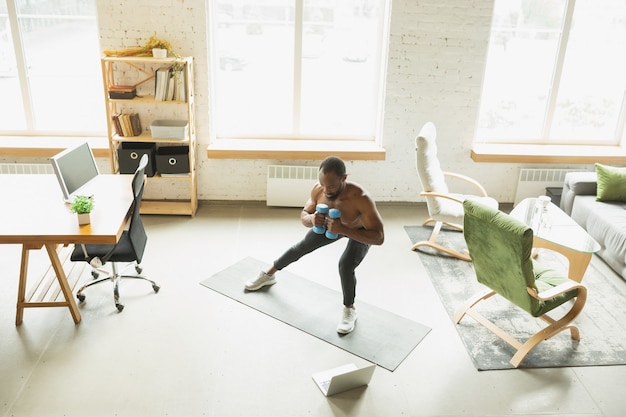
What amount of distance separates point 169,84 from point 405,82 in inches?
92.6

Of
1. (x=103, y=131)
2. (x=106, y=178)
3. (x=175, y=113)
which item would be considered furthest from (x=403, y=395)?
(x=103, y=131)

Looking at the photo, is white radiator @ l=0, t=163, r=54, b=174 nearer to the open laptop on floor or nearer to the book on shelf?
the book on shelf

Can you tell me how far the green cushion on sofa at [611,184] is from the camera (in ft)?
17.4

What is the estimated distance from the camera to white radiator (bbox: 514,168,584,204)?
613 cm

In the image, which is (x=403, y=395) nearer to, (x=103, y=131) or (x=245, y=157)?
(x=245, y=157)

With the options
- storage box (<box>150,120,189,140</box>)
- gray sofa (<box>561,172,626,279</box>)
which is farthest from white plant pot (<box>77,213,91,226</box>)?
gray sofa (<box>561,172,626,279</box>)

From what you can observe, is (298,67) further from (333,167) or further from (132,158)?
(333,167)

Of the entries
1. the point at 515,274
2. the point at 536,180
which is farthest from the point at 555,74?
the point at 515,274

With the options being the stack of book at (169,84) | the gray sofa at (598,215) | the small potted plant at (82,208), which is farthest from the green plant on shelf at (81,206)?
the gray sofa at (598,215)

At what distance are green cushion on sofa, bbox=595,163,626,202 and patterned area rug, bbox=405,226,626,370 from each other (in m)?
0.64

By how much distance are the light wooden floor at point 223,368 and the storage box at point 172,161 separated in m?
1.28

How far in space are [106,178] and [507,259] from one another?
10.2ft

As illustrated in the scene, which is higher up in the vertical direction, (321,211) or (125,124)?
(125,124)

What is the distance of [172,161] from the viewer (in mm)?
5586
